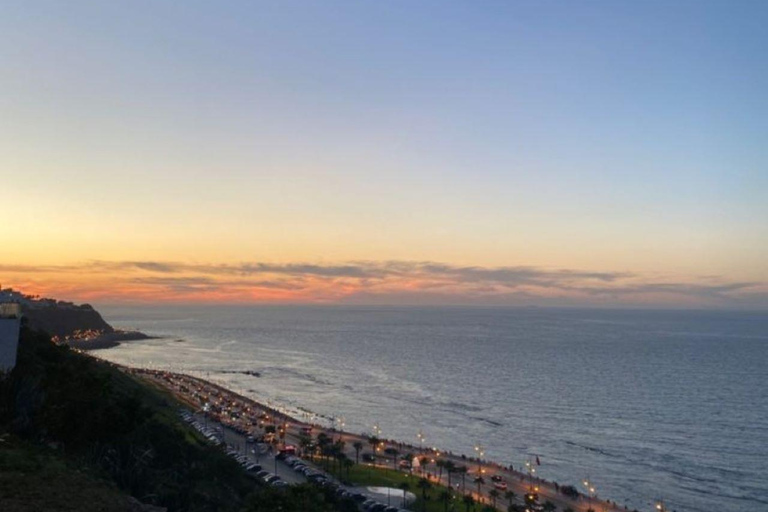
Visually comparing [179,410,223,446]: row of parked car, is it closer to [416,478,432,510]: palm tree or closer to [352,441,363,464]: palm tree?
[352,441,363,464]: palm tree

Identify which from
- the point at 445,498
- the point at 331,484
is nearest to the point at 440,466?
the point at 445,498

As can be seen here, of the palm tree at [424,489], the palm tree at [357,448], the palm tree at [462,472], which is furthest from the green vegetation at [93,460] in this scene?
the palm tree at [357,448]

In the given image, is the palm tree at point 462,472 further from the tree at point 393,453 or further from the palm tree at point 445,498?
the tree at point 393,453

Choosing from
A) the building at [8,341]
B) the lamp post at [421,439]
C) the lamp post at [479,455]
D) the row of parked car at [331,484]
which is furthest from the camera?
the lamp post at [421,439]

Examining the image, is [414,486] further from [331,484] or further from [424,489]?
[331,484]

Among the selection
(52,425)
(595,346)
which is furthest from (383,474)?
(595,346)

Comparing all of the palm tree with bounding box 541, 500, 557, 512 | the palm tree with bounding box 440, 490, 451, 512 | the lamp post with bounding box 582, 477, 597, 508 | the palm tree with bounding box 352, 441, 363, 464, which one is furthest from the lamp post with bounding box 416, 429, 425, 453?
the palm tree with bounding box 541, 500, 557, 512
